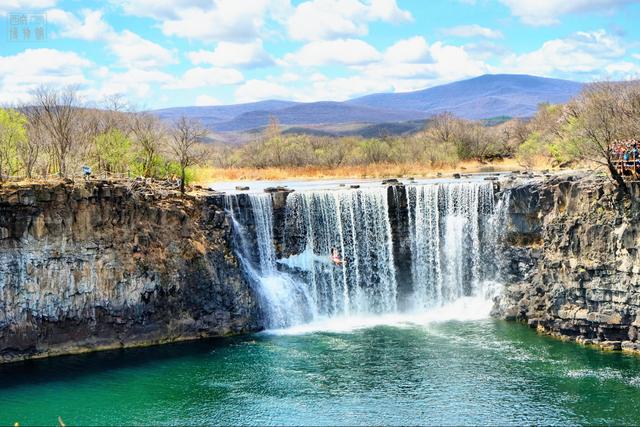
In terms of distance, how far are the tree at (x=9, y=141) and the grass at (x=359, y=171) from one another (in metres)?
23.1

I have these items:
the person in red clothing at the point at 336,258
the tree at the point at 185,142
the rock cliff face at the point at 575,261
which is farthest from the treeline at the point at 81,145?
the rock cliff face at the point at 575,261

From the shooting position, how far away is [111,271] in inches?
1521

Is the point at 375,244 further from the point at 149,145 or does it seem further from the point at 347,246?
the point at 149,145

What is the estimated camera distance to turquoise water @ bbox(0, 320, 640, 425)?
2934 cm

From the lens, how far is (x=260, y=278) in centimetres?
4356

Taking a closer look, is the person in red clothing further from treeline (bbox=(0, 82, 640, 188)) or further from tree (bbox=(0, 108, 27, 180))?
tree (bbox=(0, 108, 27, 180))

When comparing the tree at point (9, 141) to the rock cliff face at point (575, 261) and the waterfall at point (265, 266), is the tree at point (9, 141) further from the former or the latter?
Result: the rock cliff face at point (575, 261)

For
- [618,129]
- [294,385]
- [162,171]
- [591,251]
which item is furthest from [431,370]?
[162,171]

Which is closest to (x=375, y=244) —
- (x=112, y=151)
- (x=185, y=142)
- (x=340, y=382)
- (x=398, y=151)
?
(x=185, y=142)

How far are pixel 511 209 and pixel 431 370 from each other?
1435 cm

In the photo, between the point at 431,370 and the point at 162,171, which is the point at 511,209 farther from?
the point at 162,171

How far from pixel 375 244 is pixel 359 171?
26.7m

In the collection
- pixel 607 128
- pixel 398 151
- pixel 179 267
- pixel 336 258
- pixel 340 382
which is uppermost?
pixel 607 128

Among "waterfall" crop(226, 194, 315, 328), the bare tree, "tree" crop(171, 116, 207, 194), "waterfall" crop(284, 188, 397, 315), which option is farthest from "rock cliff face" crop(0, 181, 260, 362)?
"waterfall" crop(284, 188, 397, 315)
